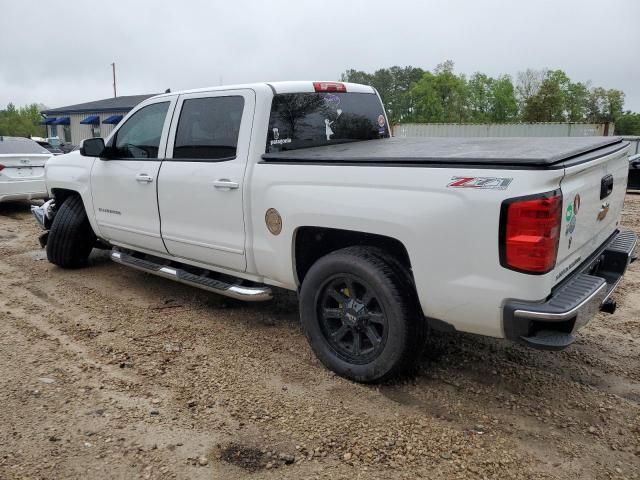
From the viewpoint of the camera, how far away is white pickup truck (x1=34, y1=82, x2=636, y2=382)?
271 centimetres

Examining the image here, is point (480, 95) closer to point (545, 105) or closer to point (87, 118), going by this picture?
point (545, 105)

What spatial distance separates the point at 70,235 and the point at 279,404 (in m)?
3.81

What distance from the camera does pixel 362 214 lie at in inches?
125

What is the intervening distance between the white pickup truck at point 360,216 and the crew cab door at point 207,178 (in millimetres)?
13

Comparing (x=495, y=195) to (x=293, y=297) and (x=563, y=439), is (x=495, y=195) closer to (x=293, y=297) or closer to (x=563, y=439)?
(x=563, y=439)

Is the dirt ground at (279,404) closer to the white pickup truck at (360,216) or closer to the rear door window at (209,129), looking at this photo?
the white pickup truck at (360,216)

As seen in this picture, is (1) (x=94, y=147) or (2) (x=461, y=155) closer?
(2) (x=461, y=155)

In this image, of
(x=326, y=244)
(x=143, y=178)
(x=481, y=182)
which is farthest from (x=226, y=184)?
(x=481, y=182)

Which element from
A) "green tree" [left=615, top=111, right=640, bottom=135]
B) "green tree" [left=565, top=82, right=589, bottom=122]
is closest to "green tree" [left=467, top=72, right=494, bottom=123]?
"green tree" [left=565, top=82, right=589, bottom=122]

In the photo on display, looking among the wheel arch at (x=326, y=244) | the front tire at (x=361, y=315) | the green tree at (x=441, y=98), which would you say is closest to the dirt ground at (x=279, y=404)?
the front tire at (x=361, y=315)

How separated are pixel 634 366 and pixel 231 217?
3044 mm

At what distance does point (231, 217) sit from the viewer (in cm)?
402

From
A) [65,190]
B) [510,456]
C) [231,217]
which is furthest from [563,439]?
[65,190]

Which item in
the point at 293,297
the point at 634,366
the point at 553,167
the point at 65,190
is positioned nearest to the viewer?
the point at 553,167
